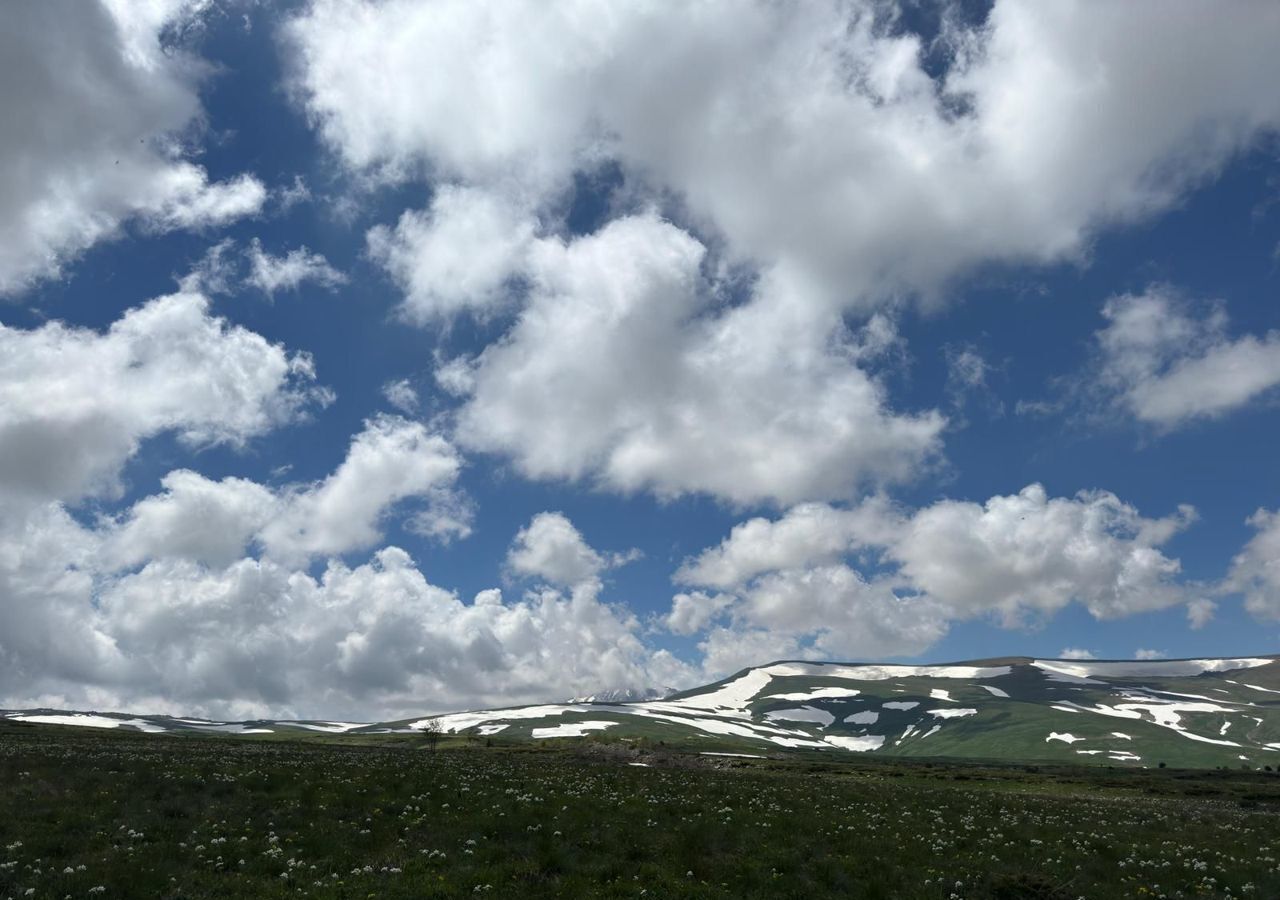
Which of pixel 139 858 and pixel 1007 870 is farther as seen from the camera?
pixel 1007 870

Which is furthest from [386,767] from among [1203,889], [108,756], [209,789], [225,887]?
[1203,889]

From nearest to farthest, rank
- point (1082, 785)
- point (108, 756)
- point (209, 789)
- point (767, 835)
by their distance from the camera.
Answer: point (767, 835) < point (209, 789) < point (108, 756) < point (1082, 785)

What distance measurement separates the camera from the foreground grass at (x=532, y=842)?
19453 mm

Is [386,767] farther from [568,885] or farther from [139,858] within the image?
[568,885]

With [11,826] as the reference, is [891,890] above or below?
below

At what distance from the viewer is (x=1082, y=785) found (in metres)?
89.5

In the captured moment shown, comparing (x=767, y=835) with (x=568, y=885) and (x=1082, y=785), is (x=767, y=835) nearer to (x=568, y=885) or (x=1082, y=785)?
(x=568, y=885)

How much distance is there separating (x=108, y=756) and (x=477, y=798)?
86.0 ft

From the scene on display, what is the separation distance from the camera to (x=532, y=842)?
2336 cm

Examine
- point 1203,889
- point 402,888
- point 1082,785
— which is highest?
point 402,888

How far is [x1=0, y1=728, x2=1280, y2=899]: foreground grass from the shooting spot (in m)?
19.5

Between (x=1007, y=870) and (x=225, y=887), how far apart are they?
24005 millimetres

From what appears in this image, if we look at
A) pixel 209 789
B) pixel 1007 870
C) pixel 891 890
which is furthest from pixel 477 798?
pixel 1007 870

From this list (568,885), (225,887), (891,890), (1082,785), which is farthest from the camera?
(1082,785)
